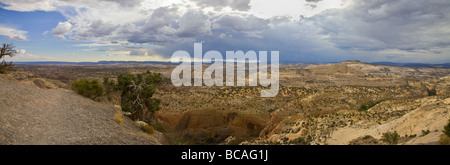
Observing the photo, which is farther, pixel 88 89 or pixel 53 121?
pixel 88 89

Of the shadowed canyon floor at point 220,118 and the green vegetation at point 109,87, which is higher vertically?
the green vegetation at point 109,87

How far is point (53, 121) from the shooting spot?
11219 millimetres

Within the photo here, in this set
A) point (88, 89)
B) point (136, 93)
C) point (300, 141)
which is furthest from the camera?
point (136, 93)

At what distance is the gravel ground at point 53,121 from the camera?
944 centimetres

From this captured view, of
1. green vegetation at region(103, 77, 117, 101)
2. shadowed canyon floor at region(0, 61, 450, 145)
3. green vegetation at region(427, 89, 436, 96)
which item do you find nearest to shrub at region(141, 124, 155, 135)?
shadowed canyon floor at region(0, 61, 450, 145)

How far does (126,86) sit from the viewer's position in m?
19.7

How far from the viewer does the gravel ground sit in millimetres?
9438

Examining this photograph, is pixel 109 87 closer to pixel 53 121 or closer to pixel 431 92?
pixel 53 121

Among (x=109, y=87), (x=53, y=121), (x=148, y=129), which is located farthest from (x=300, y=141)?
(x=109, y=87)

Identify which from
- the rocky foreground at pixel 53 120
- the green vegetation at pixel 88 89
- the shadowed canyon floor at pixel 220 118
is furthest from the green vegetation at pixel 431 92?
the green vegetation at pixel 88 89

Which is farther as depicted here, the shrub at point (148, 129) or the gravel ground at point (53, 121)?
the shrub at point (148, 129)

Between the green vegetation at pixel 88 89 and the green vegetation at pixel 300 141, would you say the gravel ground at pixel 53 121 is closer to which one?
the green vegetation at pixel 88 89

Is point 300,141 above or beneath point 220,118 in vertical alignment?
above

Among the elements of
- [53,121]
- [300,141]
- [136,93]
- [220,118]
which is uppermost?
[136,93]
